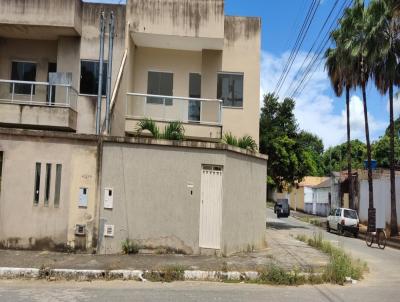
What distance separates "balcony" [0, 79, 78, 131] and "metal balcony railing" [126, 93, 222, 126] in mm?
2298

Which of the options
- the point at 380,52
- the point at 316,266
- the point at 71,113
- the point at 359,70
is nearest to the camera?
the point at 316,266

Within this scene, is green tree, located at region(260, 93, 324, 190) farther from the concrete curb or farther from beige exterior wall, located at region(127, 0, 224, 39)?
the concrete curb

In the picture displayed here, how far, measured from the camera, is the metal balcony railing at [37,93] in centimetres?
1900

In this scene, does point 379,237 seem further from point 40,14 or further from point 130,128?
point 40,14

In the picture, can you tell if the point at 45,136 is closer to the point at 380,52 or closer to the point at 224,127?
the point at 224,127

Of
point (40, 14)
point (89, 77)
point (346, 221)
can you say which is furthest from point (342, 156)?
point (40, 14)

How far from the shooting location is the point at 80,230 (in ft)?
45.3

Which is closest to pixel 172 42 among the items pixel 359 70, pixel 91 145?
pixel 91 145

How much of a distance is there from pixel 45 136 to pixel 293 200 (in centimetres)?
6200

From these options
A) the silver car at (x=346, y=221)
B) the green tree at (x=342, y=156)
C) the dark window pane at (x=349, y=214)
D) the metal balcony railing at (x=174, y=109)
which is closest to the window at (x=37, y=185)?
the metal balcony railing at (x=174, y=109)

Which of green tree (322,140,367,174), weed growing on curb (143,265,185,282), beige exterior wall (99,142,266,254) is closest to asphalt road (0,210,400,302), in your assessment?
weed growing on curb (143,265,185,282)

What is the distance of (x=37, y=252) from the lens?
1348 centimetres

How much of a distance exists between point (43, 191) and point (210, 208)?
4564 millimetres

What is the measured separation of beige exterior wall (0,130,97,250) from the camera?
13.7 meters
